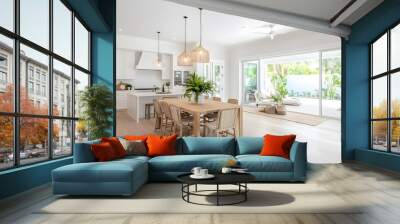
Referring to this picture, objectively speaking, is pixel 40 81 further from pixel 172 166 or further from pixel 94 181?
pixel 172 166

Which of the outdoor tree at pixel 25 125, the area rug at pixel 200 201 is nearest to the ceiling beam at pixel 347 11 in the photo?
the area rug at pixel 200 201

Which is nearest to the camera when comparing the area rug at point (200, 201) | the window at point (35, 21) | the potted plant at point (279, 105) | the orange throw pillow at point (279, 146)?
the area rug at point (200, 201)

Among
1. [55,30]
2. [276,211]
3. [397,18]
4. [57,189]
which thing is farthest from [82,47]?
[397,18]

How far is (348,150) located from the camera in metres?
8.28

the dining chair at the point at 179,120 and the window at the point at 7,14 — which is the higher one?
the window at the point at 7,14

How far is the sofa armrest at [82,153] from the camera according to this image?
5.45 metres

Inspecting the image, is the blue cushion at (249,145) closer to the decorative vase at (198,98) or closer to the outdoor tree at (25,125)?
the outdoor tree at (25,125)

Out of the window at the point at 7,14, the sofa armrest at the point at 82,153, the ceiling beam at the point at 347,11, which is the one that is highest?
the ceiling beam at the point at 347,11

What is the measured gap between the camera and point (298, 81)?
62.5 feet

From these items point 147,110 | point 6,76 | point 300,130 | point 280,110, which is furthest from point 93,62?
point 280,110

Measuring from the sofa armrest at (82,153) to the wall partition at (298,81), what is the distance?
436 inches

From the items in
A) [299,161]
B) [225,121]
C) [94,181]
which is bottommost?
[94,181]

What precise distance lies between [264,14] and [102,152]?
4.12m

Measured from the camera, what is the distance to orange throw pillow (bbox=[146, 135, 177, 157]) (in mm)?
6262
